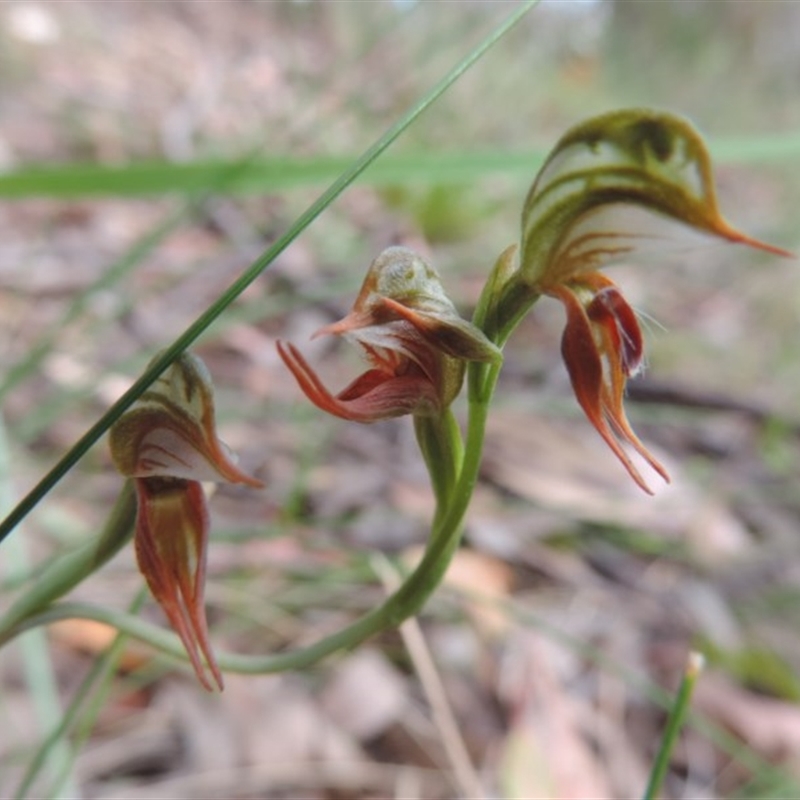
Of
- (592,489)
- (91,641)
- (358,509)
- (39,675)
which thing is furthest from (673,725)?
(592,489)

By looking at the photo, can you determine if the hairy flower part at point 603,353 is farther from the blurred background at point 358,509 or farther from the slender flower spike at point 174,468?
the slender flower spike at point 174,468

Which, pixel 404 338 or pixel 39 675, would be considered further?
pixel 39 675

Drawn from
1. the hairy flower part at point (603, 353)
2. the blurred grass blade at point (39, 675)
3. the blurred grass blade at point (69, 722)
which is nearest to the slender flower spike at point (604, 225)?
the hairy flower part at point (603, 353)

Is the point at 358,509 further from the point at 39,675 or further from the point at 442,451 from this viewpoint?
the point at 442,451

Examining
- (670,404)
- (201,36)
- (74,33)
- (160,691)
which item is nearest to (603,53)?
(201,36)

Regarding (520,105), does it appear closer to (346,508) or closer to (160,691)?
(346,508)
